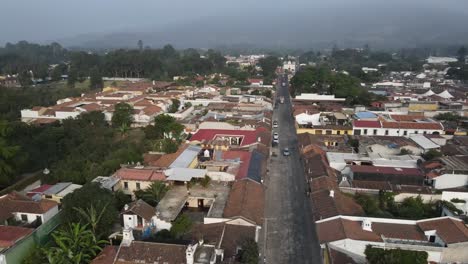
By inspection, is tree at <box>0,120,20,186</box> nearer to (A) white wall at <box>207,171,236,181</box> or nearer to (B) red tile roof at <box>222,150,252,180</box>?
(A) white wall at <box>207,171,236,181</box>

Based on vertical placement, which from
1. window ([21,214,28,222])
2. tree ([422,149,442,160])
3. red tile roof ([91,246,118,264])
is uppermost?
tree ([422,149,442,160])

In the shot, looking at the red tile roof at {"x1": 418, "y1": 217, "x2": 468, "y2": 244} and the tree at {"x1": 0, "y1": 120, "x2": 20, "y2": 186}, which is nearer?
the red tile roof at {"x1": 418, "y1": 217, "x2": 468, "y2": 244}

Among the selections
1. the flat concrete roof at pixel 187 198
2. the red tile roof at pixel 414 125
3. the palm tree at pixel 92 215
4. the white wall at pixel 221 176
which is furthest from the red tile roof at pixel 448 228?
the red tile roof at pixel 414 125

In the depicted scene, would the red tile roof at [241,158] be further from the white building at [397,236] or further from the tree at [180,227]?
the white building at [397,236]

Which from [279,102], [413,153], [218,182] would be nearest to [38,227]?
[218,182]

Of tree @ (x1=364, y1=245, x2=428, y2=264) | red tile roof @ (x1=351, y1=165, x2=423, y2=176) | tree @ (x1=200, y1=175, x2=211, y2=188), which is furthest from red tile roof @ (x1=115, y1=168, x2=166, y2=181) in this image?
tree @ (x1=364, y1=245, x2=428, y2=264)
